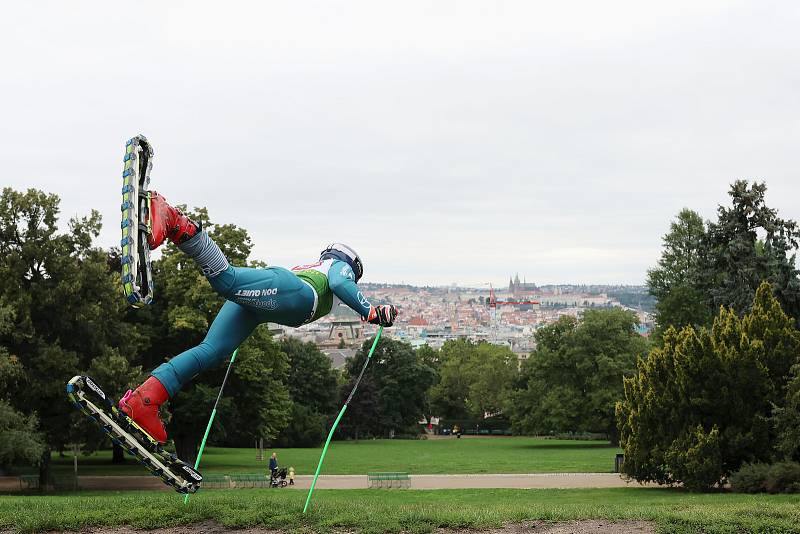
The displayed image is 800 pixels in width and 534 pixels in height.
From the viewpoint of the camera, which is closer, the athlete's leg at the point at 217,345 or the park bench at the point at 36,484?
the athlete's leg at the point at 217,345

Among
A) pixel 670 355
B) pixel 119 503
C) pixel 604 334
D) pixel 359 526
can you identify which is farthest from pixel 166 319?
pixel 604 334

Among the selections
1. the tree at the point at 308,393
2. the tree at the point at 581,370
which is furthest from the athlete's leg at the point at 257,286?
the tree at the point at 308,393

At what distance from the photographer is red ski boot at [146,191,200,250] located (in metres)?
10.6

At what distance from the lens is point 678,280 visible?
62594mm

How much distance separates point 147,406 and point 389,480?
70.2 ft

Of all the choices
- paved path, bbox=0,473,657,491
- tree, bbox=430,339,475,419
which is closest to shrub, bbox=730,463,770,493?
paved path, bbox=0,473,657,491

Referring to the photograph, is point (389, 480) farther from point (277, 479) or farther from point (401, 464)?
point (401, 464)

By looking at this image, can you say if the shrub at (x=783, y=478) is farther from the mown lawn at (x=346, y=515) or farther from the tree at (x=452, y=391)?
the tree at (x=452, y=391)

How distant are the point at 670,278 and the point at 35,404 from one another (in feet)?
143

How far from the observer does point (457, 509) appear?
1387cm

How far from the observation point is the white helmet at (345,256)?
1320 cm

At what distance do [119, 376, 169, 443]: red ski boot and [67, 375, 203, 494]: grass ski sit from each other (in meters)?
0.10

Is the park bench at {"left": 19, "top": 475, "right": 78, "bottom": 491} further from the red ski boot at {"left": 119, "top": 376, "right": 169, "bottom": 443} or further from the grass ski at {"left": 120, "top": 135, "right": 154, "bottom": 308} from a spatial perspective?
the grass ski at {"left": 120, "top": 135, "right": 154, "bottom": 308}

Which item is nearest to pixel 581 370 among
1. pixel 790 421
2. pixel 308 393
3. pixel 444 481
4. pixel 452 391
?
pixel 308 393
